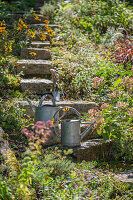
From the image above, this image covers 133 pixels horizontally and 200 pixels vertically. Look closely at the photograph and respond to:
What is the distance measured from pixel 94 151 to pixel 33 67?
218 cm

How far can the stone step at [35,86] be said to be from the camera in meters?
5.09

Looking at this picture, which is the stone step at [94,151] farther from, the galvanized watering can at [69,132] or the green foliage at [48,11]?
the green foliage at [48,11]

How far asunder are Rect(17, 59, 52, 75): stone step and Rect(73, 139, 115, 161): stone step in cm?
187

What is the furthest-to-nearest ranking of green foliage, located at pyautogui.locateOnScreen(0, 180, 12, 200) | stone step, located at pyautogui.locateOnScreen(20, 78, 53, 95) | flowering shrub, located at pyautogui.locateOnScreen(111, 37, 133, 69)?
flowering shrub, located at pyautogui.locateOnScreen(111, 37, 133, 69) → stone step, located at pyautogui.locateOnScreen(20, 78, 53, 95) → green foliage, located at pyautogui.locateOnScreen(0, 180, 12, 200)

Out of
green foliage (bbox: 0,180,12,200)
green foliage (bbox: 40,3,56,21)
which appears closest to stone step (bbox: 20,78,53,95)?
green foliage (bbox: 0,180,12,200)

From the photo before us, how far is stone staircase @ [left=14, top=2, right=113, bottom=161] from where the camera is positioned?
13.4ft

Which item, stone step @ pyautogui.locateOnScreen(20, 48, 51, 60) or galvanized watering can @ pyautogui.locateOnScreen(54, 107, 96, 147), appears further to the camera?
stone step @ pyautogui.locateOnScreen(20, 48, 51, 60)

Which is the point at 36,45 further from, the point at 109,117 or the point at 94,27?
the point at 109,117

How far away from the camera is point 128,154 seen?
428cm

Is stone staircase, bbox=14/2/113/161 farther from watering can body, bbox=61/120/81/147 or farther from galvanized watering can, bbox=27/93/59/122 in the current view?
galvanized watering can, bbox=27/93/59/122

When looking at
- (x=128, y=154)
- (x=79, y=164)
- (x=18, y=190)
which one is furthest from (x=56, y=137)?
(x=18, y=190)

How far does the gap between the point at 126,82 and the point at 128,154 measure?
1031 mm

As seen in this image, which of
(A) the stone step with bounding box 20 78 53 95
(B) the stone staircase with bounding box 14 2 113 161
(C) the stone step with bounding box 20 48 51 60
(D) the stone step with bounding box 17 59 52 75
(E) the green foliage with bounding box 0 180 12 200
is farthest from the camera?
(C) the stone step with bounding box 20 48 51 60

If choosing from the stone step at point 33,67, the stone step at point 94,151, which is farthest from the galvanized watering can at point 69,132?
the stone step at point 33,67
